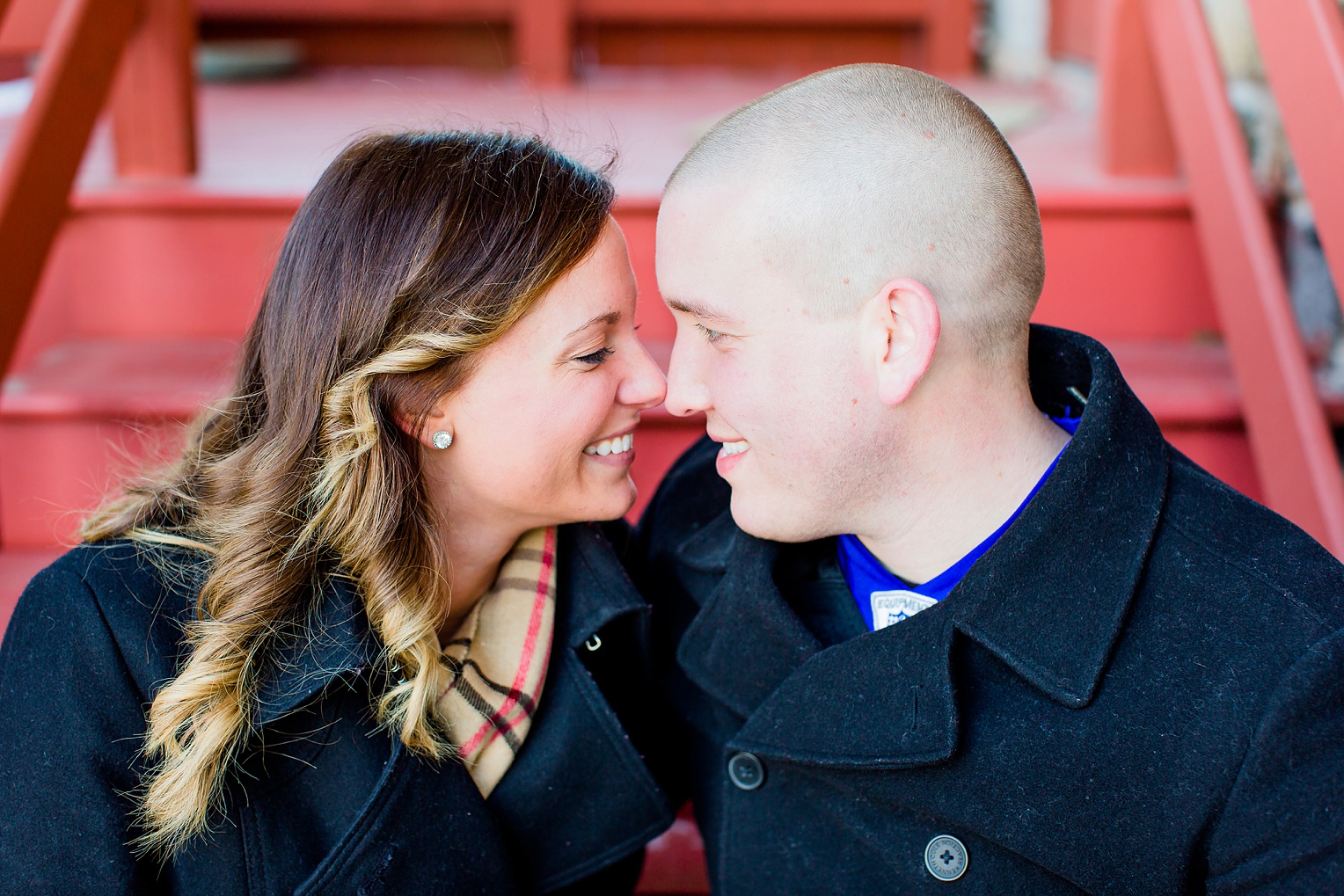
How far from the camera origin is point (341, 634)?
159 cm

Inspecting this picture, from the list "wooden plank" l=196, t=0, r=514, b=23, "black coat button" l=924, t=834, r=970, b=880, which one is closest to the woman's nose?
"black coat button" l=924, t=834, r=970, b=880

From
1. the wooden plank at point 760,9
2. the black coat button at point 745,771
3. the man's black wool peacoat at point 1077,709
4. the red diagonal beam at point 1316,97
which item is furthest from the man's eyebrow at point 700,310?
the wooden plank at point 760,9

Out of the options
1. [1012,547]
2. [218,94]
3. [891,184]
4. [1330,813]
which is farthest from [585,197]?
[218,94]

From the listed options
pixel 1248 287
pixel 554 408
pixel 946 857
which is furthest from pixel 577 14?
pixel 946 857

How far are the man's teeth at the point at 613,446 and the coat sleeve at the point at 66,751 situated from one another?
734 millimetres

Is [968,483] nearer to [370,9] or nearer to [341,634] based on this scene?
[341,634]

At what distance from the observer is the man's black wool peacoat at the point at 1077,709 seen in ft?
4.23

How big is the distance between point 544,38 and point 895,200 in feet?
14.2

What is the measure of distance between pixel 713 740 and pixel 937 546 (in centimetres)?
50

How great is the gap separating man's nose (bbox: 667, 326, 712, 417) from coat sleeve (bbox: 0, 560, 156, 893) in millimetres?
839

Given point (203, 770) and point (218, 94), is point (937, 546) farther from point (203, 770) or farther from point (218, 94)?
point (218, 94)

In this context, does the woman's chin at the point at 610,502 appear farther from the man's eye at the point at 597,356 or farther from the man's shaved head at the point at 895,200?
the man's shaved head at the point at 895,200

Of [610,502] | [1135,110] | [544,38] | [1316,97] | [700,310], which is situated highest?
[1316,97]

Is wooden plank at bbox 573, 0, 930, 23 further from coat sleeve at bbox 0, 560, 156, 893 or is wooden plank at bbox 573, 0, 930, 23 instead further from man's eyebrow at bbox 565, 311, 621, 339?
coat sleeve at bbox 0, 560, 156, 893
